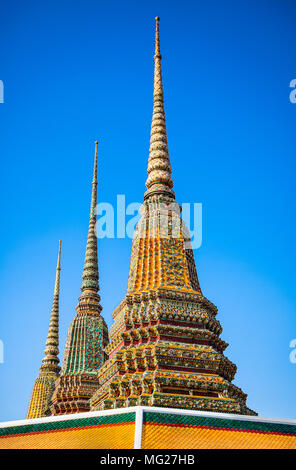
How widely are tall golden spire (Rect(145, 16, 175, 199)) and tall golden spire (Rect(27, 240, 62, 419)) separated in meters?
13.7

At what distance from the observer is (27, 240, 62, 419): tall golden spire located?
101 ft

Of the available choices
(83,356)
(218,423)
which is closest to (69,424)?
(218,423)

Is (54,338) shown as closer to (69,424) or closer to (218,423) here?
(69,424)

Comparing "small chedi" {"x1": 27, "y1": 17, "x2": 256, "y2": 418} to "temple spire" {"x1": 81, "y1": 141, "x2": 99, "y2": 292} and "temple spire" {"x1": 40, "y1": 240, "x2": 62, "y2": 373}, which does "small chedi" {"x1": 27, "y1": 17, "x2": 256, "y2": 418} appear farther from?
"temple spire" {"x1": 40, "y1": 240, "x2": 62, "y2": 373}

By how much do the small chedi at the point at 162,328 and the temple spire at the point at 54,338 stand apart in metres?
11.1

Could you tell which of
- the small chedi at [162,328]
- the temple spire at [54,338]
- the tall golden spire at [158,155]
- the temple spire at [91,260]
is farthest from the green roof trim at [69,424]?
the temple spire at [54,338]

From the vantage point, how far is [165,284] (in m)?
17.1

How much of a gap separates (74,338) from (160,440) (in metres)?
15.5

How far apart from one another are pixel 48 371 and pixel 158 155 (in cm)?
1790

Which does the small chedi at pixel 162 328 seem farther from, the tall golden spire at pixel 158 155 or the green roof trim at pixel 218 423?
the green roof trim at pixel 218 423

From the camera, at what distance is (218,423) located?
11.9 meters
